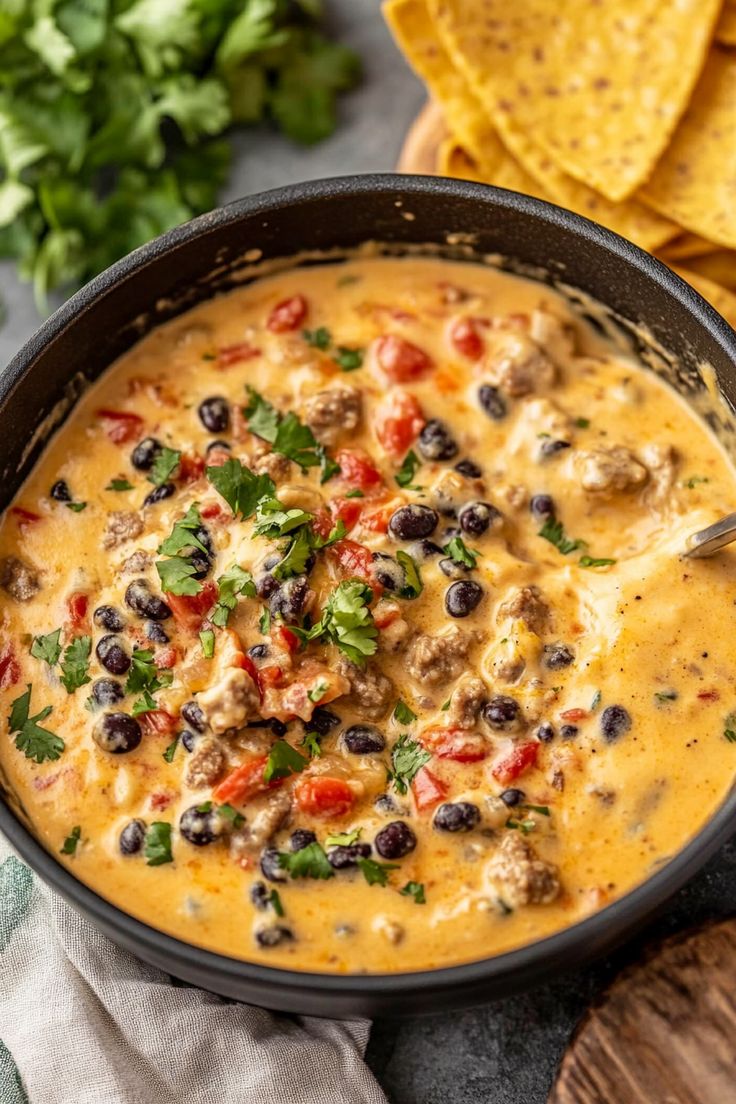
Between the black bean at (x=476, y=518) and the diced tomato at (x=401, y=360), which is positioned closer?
the black bean at (x=476, y=518)

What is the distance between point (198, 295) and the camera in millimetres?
5008

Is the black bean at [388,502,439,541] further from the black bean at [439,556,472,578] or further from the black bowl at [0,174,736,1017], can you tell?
the black bowl at [0,174,736,1017]

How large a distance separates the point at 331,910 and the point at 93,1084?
3.47 ft

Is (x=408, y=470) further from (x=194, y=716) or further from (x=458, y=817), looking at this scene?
(x=458, y=817)

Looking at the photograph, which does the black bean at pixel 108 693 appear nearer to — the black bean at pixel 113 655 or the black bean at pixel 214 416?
the black bean at pixel 113 655

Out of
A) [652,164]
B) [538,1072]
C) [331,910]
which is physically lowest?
[538,1072]

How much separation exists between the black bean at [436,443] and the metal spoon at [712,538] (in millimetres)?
846

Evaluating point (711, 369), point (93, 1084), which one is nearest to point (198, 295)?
point (711, 369)

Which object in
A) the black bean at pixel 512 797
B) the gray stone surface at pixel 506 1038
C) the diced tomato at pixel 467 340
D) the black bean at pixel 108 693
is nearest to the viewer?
the black bean at pixel 512 797

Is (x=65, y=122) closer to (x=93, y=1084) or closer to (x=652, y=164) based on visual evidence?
(x=652, y=164)

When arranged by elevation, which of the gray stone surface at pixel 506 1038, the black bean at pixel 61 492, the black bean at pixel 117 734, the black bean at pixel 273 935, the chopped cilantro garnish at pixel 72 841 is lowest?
the gray stone surface at pixel 506 1038

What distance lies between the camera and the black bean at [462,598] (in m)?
4.26

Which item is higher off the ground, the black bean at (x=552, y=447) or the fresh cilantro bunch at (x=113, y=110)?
the fresh cilantro bunch at (x=113, y=110)

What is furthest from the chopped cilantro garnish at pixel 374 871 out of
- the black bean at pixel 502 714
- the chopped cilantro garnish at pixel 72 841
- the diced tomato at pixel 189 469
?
the diced tomato at pixel 189 469
